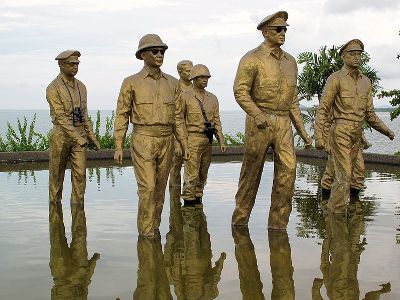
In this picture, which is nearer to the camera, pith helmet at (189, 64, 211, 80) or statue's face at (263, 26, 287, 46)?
statue's face at (263, 26, 287, 46)

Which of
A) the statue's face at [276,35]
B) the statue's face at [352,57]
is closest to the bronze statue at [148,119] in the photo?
the statue's face at [276,35]

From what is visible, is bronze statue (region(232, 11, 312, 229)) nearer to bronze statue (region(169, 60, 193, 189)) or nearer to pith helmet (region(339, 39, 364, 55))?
pith helmet (region(339, 39, 364, 55))

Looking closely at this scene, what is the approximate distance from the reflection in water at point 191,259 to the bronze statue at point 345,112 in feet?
6.48

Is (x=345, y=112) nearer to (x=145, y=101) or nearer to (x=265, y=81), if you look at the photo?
(x=265, y=81)

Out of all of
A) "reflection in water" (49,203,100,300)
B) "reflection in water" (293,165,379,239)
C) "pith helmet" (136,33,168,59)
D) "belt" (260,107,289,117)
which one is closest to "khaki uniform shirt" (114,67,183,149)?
"pith helmet" (136,33,168,59)

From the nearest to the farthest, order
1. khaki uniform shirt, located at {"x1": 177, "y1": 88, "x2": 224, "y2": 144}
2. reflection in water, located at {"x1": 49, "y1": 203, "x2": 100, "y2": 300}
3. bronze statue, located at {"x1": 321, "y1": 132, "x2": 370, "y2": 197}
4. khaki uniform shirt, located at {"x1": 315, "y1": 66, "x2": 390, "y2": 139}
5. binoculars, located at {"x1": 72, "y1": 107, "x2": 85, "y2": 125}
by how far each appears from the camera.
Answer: reflection in water, located at {"x1": 49, "y1": 203, "x2": 100, "y2": 300}, khaki uniform shirt, located at {"x1": 315, "y1": 66, "x2": 390, "y2": 139}, binoculars, located at {"x1": 72, "y1": 107, "x2": 85, "y2": 125}, khaki uniform shirt, located at {"x1": 177, "y1": 88, "x2": 224, "y2": 144}, bronze statue, located at {"x1": 321, "y1": 132, "x2": 370, "y2": 197}

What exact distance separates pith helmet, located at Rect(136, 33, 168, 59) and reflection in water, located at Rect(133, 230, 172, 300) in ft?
7.21

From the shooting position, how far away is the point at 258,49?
8750 millimetres

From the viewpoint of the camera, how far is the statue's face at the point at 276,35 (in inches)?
339

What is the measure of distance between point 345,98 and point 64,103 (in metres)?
4.27

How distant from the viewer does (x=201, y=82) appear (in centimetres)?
1209

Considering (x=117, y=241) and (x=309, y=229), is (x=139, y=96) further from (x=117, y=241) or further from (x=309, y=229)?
(x=309, y=229)

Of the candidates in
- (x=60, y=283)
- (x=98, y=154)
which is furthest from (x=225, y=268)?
(x=98, y=154)

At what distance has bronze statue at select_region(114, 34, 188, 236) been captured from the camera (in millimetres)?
8461
